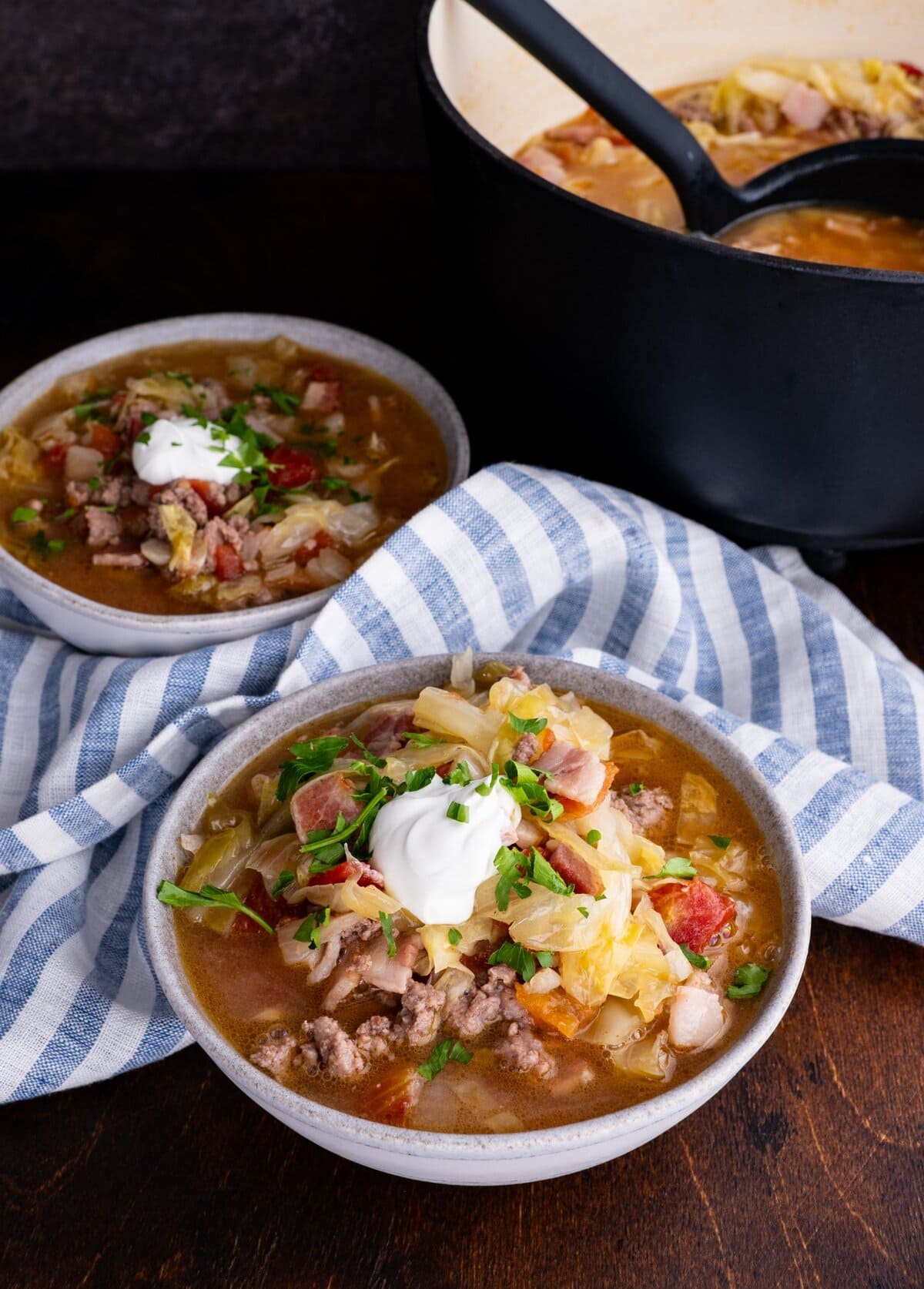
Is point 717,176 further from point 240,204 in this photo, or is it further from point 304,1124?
point 304,1124

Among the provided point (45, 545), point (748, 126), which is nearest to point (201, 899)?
point (45, 545)

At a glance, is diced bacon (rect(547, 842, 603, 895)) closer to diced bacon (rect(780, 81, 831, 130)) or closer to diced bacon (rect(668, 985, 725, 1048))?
diced bacon (rect(668, 985, 725, 1048))

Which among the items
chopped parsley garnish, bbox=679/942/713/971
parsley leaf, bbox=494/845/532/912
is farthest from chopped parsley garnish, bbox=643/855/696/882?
parsley leaf, bbox=494/845/532/912

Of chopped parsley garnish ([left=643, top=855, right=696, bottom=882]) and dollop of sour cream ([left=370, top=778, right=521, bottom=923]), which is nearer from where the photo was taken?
dollop of sour cream ([left=370, top=778, right=521, bottom=923])

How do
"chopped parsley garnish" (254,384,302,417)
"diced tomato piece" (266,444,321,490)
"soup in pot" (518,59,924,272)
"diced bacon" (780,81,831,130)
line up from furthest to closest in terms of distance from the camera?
"diced bacon" (780,81,831,130)
"soup in pot" (518,59,924,272)
"chopped parsley garnish" (254,384,302,417)
"diced tomato piece" (266,444,321,490)

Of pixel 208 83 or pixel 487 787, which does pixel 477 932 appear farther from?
pixel 208 83

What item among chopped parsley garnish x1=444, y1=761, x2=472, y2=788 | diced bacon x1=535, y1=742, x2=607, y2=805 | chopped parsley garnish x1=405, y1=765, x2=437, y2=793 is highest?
chopped parsley garnish x1=444, y1=761, x2=472, y2=788
